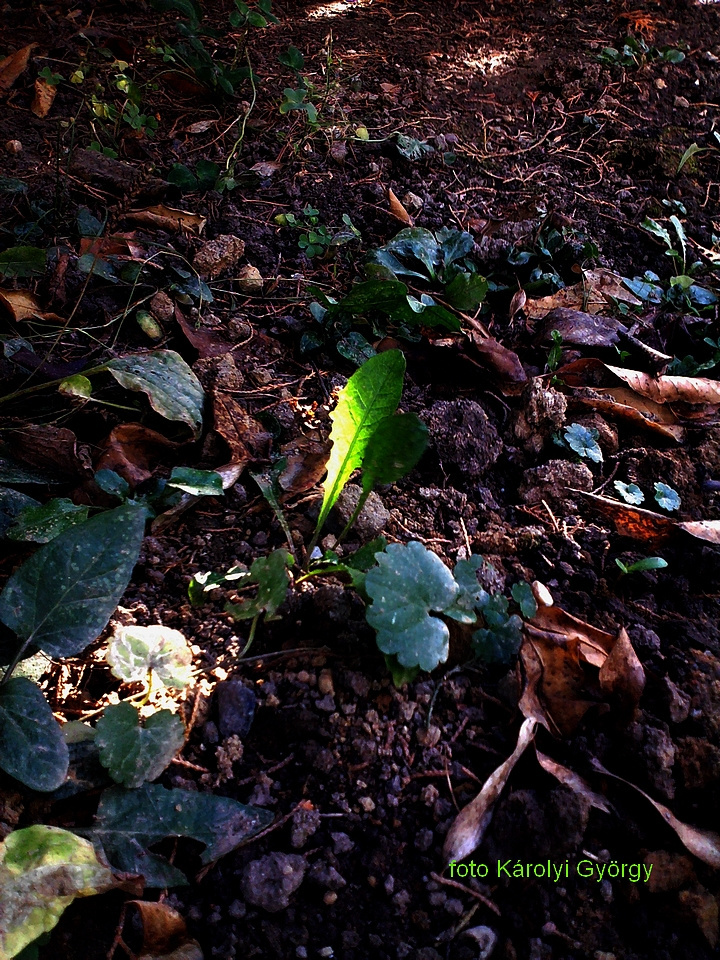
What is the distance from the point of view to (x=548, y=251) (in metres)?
2.32

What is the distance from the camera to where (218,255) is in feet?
6.70

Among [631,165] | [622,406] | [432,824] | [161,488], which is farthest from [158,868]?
[631,165]

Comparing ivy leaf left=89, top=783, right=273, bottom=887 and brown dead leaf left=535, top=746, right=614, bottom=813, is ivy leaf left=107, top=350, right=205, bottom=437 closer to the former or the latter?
ivy leaf left=89, top=783, right=273, bottom=887

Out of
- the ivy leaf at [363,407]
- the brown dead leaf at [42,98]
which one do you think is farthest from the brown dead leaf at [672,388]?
the brown dead leaf at [42,98]

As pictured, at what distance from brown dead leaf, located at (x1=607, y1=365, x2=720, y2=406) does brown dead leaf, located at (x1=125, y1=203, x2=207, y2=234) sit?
133 cm

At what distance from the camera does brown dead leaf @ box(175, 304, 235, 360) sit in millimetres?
1808

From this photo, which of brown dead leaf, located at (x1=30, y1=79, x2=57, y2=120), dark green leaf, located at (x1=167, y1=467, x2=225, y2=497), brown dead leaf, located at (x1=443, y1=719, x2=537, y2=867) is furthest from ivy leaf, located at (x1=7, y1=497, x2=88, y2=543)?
brown dead leaf, located at (x1=30, y1=79, x2=57, y2=120)

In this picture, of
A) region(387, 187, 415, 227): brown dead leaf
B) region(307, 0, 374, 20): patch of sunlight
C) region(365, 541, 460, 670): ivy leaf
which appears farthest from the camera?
region(307, 0, 374, 20): patch of sunlight

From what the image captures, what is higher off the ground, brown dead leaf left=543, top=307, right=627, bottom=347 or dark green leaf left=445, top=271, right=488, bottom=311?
dark green leaf left=445, top=271, right=488, bottom=311

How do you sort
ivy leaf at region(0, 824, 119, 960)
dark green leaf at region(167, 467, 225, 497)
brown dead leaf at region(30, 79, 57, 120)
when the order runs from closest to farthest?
ivy leaf at region(0, 824, 119, 960), dark green leaf at region(167, 467, 225, 497), brown dead leaf at region(30, 79, 57, 120)

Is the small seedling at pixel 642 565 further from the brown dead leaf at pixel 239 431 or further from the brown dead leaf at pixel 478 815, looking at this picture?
the brown dead leaf at pixel 239 431

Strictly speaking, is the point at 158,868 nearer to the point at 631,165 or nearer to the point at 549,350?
the point at 549,350

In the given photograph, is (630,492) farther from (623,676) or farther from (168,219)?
(168,219)

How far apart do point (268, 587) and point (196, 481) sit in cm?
34
